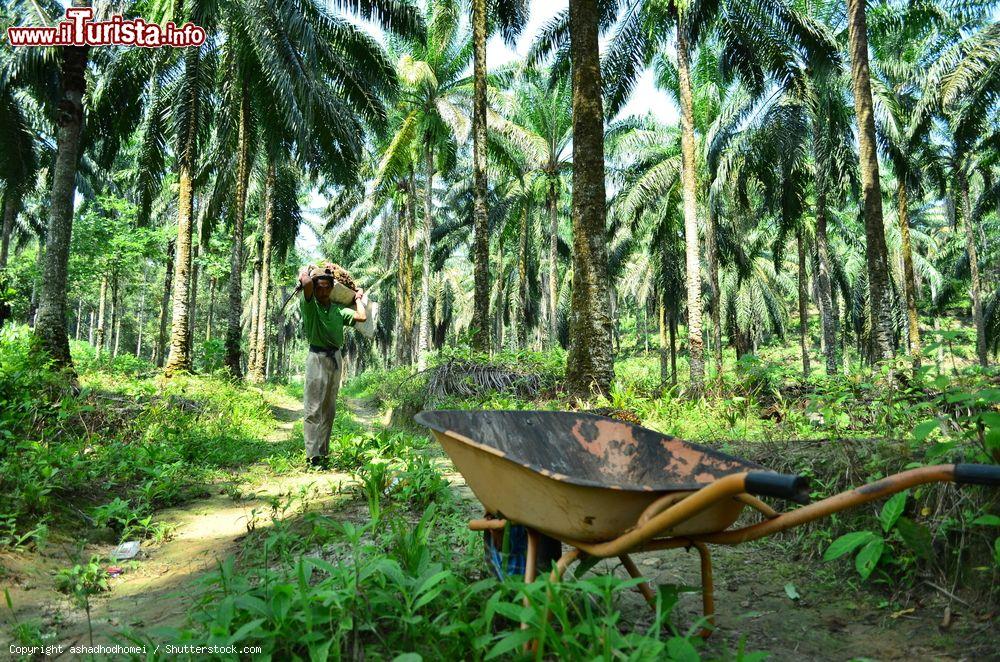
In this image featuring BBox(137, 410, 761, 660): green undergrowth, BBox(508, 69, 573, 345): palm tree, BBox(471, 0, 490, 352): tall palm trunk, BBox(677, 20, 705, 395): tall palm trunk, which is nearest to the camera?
BBox(137, 410, 761, 660): green undergrowth

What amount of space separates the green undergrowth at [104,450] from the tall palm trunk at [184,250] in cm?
202

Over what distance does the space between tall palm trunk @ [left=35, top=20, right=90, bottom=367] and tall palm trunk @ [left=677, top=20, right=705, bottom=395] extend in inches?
399

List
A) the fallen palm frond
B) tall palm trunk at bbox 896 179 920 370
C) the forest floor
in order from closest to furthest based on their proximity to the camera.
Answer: the forest floor → the fallen palm frond → tall palm trunk at bbox 896 179 920 370

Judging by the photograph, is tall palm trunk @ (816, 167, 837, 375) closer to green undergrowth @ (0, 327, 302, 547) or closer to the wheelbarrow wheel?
green undergrowth @ (0, 327, 302, 547)

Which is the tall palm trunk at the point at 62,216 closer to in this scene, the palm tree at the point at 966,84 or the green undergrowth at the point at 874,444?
the green undergrowth at the point at 874,444

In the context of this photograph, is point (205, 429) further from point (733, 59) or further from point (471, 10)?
point (733, 59)

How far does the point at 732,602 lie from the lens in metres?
2.62

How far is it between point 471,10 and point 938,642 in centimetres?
1379

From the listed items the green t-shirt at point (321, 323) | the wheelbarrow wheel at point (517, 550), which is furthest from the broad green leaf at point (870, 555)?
the green t-shirt at point (321, 323)

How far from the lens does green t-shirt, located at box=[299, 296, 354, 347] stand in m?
4.92

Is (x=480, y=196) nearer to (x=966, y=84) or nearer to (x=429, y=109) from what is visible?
(x=429, y=109)

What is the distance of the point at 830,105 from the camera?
15414mm

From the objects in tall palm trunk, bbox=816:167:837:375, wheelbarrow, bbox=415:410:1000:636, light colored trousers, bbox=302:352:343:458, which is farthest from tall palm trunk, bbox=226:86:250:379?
tall palm trunk, bbox=816:167:837:375

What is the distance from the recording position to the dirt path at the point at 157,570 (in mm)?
2338
